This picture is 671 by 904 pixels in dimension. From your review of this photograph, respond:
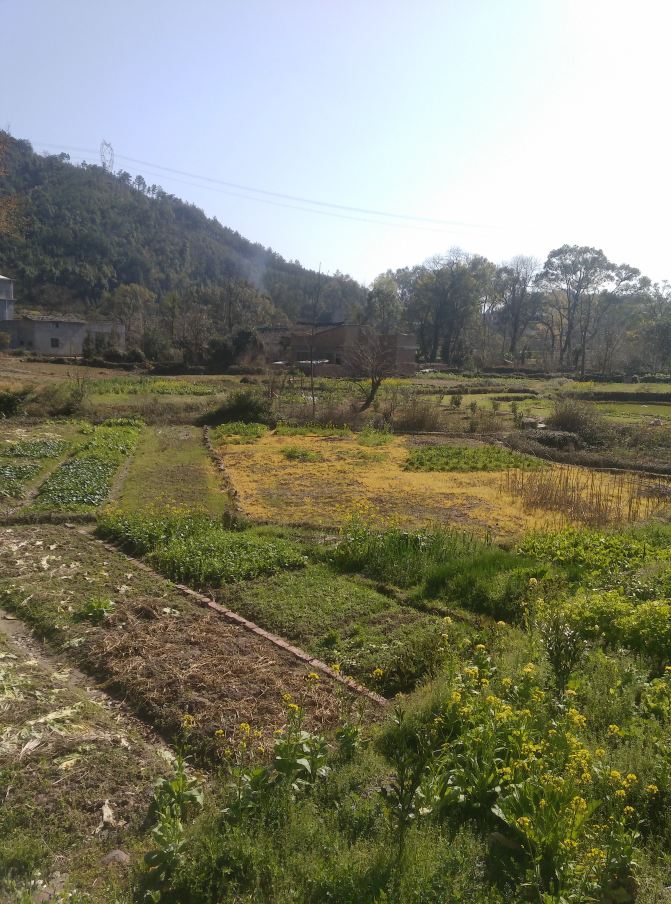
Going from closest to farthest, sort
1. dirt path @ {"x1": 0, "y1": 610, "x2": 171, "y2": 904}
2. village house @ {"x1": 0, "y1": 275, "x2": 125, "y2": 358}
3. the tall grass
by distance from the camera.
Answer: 1. dirt path @ {"x1": 0, "y1": 610, "x2": 171, "y2": 904}
2. the tall grass
3. village house @ {"x1": 0, "y1": 275, "x2": 125, "y2": 358}

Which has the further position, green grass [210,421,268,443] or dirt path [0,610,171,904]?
green grass [210,421,268,443]

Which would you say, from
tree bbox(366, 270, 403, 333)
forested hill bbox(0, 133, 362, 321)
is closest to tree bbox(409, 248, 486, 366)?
tree bbox(366, 270, 403, 333)

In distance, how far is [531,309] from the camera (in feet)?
246

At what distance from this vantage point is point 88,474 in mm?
14180

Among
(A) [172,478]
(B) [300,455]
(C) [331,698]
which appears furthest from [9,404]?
(C) [331,698]

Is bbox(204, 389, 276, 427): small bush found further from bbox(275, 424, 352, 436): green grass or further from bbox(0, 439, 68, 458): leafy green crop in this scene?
bbox(0, 439, 68, 458): leafy green crop

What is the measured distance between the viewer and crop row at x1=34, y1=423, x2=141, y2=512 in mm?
12070

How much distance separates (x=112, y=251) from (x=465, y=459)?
3570 inches

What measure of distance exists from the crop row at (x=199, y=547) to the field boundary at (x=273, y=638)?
0.26m

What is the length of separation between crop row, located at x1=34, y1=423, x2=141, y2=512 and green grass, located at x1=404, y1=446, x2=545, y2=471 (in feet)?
26.4

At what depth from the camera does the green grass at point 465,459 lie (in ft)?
57.5

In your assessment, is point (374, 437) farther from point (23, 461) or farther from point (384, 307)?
point (384, 307)

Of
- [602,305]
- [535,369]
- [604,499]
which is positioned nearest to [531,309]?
[602,305]

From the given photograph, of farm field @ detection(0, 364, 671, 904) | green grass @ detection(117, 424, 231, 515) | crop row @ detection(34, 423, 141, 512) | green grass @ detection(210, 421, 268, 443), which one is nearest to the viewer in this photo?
farm field @ detection(0, 364, 671, 904)
